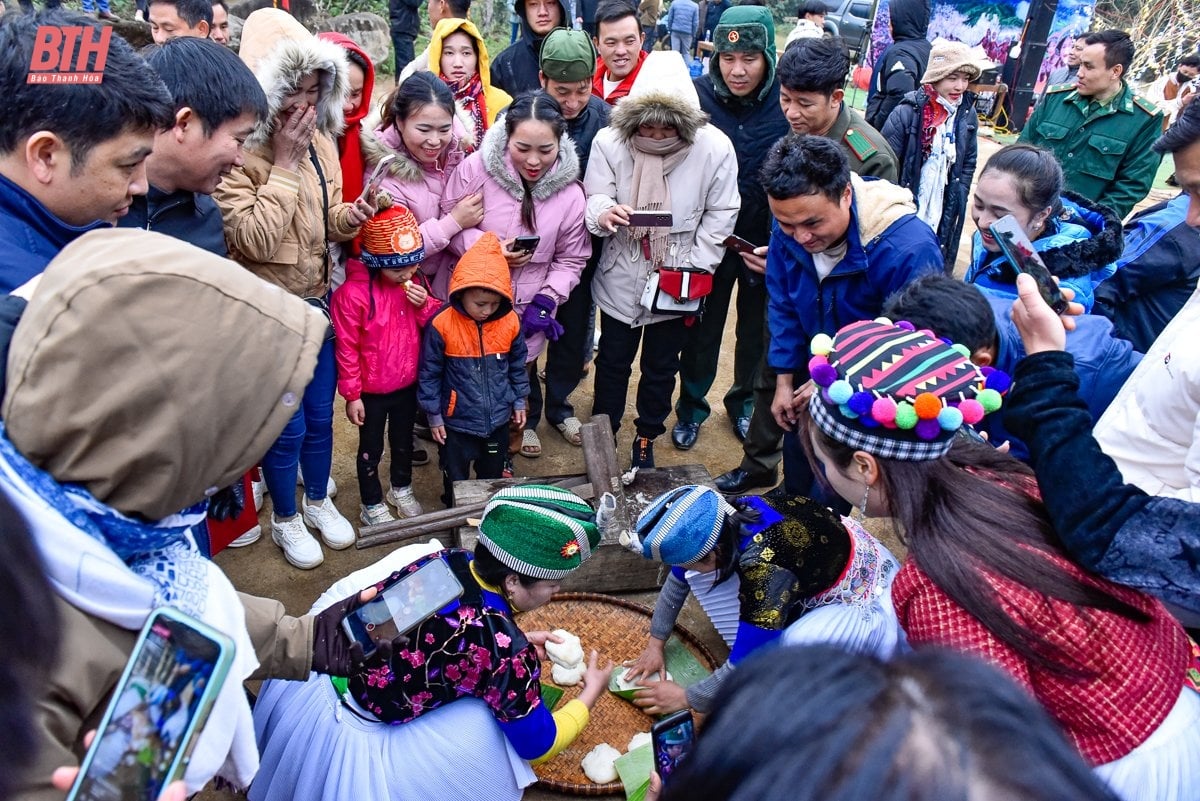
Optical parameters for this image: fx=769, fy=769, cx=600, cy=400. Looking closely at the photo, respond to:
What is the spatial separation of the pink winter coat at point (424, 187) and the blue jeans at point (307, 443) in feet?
2.12

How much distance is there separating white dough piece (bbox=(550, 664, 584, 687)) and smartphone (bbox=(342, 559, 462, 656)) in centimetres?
100

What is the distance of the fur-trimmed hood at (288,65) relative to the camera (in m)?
2.80

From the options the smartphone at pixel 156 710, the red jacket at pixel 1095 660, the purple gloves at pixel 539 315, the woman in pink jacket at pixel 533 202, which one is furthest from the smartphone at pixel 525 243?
the smartphone at pixel 156 710

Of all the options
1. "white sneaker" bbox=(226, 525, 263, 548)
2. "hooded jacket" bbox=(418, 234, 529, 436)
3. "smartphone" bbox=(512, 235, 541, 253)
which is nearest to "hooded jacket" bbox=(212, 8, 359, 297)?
"hooded jacket" bbox=(418, 234, 529, 436)

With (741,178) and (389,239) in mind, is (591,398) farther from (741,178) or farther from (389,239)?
(389,239)

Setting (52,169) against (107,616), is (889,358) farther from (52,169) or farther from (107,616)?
(52,169)

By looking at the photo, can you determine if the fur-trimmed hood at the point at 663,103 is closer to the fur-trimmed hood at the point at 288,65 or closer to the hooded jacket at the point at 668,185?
the hooded jacket at the point at 668,185

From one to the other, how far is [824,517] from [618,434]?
7.05 feet

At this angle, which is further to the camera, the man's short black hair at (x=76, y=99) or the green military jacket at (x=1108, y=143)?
the green military jacket at (x=1108, y=143)

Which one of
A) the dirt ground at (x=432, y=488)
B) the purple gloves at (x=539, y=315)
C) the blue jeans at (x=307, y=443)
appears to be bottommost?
the dirt ground at (x=432, y=488)

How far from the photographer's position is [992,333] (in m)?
2.42

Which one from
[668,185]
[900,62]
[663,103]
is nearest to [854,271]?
[668,185]

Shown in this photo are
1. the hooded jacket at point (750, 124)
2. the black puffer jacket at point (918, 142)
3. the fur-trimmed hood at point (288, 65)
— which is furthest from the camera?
the black puffer jacket at point (918, 142)

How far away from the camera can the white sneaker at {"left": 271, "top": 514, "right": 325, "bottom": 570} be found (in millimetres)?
A: 3297
